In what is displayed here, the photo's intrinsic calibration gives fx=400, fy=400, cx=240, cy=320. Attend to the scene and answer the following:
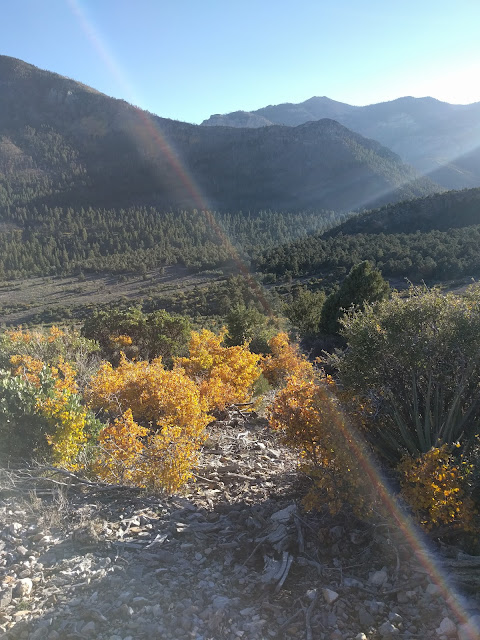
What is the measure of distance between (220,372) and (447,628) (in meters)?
7.05

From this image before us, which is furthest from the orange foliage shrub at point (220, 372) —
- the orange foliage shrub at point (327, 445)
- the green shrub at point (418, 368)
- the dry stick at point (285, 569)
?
the dry stick at point (285, 569)

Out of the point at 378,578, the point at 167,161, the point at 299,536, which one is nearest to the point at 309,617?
the point at 378,578

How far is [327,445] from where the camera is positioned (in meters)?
4.28

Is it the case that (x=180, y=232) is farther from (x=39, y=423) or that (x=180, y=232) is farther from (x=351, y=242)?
(x=39, y=423)

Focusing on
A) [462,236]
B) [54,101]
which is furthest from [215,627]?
[54,101]

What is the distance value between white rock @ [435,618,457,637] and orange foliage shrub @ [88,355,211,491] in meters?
2.91

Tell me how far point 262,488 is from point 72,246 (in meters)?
89.6

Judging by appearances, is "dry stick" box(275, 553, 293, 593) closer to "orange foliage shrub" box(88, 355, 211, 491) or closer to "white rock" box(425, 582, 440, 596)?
"white rock" box(425, 582, 440, 596)

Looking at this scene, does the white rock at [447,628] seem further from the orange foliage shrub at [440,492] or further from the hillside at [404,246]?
the hillside at [404,246]

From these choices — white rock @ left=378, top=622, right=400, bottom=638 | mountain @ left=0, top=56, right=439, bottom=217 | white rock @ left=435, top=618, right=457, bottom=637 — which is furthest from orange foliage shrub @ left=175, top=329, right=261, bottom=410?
mountain @ left=0, top=56, right=439, bottom=217

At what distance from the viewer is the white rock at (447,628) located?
2.92 meters

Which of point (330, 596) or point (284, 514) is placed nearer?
point (330, 596)

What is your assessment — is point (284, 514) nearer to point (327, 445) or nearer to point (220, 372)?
point (327, 445)

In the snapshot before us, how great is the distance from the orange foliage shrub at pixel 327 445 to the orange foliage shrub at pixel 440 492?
0.48 m
